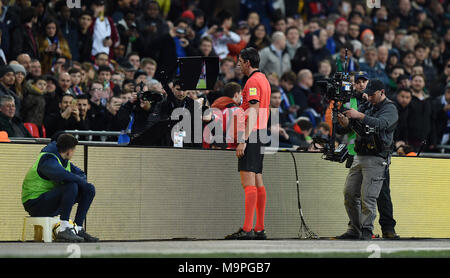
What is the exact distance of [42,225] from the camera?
1067 centimetres

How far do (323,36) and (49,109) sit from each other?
769 centimetres

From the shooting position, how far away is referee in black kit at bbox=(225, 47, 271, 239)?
1105cm

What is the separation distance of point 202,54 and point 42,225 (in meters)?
7.74

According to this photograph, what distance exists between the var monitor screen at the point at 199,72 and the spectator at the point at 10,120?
8.73 ft

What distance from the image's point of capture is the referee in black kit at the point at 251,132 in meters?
11.0

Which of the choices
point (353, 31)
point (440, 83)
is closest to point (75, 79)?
point (353, 31)

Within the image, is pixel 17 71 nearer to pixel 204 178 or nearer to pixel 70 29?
pixel 70 29

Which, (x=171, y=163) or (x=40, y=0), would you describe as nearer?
(x=171, y=163)

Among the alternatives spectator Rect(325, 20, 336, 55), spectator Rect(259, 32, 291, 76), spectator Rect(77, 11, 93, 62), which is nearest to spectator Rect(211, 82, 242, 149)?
spectator Rect(77, 11, 93, 62)

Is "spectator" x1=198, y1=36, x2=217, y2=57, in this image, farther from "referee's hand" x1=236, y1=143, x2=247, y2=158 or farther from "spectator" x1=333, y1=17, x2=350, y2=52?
"referee's hand" x1=236, y1=143, x2=247, y2=158

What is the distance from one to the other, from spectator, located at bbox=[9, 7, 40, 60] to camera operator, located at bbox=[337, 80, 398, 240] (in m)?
6.46

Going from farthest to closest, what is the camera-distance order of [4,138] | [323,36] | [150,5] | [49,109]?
[323,36], [150,5], [49,109], [4,138]

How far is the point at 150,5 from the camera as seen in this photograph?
18.4 metres

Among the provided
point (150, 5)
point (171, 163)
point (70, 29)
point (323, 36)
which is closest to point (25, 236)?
point (171, 163)
